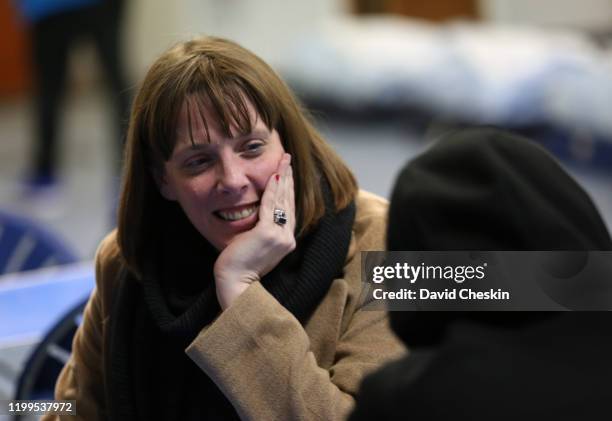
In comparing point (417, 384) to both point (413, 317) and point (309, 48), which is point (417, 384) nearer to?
point (413, 317)

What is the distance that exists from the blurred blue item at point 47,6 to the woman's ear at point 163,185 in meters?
4.18

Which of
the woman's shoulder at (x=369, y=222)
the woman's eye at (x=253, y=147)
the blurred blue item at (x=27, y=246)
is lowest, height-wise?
the blurred blue item at (x=27, y=246)

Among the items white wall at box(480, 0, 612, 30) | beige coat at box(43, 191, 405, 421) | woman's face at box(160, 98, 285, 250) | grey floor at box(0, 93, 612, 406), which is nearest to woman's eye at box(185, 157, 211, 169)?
woman's face at box(160, 98, 285, 250)

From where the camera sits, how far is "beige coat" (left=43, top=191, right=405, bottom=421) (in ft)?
5.17

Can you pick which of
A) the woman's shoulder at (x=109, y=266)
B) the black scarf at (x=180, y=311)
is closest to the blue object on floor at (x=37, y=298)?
the woman's shoulder at (x=109, y=266)

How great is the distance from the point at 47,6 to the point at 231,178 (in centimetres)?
439

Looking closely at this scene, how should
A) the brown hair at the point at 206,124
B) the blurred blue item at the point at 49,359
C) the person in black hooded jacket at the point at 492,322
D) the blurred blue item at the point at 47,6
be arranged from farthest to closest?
the blurred blue item at the point at 47,6, the blurred blue item at the point at 49,359, the brown hair at the point at 206,124, the person in black hooded jacket at the point at 492,322

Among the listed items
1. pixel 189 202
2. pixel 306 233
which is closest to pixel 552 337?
pixel 306 233

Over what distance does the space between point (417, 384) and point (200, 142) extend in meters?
0.79

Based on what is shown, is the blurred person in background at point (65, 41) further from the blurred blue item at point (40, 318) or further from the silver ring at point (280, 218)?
the silver ring at point (280, 218)

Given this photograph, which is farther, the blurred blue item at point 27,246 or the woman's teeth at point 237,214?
the blurred blue item at point 27,246

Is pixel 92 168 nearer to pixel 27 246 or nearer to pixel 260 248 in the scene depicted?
pixel 27 246

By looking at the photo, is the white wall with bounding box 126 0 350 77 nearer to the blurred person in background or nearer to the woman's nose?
the blurred person in background

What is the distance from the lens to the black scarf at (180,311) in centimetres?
172
